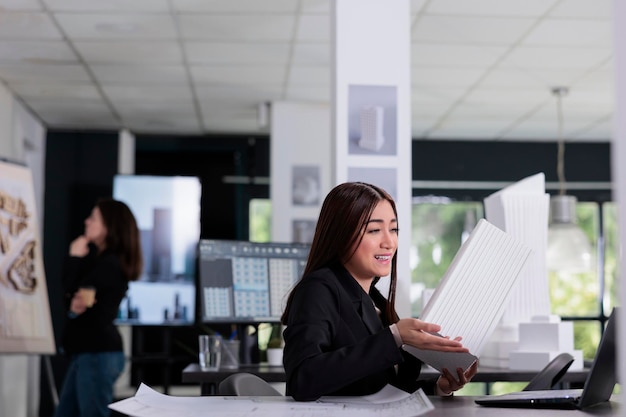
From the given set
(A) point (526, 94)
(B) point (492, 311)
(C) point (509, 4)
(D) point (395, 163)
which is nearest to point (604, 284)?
(A) point (526, 94)

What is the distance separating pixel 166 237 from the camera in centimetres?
871

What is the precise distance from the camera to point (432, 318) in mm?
1993

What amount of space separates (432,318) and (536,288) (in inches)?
78.5

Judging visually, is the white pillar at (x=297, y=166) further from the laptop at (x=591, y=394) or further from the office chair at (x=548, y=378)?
the laptop at (x=591, y=394)

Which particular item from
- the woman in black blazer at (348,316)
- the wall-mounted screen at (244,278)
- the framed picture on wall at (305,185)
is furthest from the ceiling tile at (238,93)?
the woman in black blazer at (348,316)

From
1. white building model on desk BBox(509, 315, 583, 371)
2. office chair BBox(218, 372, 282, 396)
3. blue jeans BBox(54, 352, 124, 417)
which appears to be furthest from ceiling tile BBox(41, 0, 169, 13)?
office chair BBox(218, 372, 282, 396)

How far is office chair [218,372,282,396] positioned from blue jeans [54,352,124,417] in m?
2.62

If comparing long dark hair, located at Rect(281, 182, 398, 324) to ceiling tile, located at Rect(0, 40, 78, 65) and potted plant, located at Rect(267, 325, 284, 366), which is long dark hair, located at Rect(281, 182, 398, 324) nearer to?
potted plant, located at Rect(267, 325, 284, 366)

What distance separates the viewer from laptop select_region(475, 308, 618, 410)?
1784 millimetres

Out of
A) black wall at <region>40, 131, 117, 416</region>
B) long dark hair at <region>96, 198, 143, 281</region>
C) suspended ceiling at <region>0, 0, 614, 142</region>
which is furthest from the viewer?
black wall at <region>40, 131, 117, 416</region>

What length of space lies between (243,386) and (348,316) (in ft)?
0.96

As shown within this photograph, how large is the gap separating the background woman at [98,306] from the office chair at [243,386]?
8.57 ft

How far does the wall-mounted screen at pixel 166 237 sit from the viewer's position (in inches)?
332

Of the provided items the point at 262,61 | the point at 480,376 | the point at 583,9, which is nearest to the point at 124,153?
the point at 262,61
